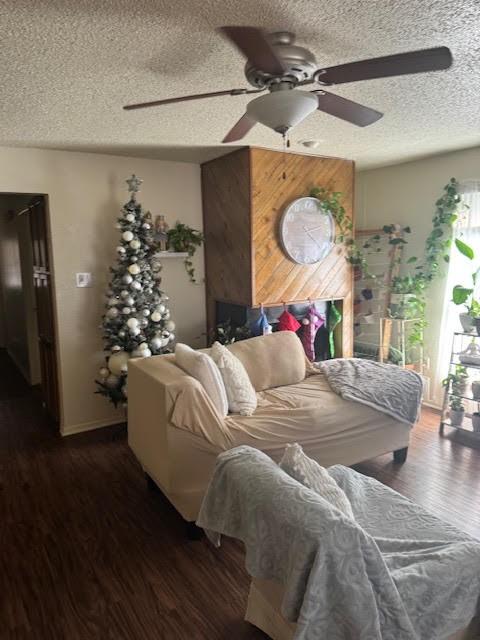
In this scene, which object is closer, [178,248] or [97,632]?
[97,632]

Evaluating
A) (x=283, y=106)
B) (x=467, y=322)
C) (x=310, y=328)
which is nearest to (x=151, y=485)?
(x=310, y=328)

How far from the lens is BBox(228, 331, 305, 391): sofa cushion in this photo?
11.1ft

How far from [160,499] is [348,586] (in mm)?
1906

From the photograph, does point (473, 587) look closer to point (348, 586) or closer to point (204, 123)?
point (348, 586)

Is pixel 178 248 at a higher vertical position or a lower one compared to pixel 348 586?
higher

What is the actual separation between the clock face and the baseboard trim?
2244mm

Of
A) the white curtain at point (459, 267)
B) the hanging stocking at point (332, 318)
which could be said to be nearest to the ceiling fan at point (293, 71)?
the white curtain at point (459, 267)

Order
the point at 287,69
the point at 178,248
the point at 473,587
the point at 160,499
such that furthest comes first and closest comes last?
the point at 178,248 < the point at 160,499 < the point at 287,69 < the point at 473,587

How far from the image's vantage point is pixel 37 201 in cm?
409

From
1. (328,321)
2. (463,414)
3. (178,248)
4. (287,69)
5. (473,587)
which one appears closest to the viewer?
(473,587)

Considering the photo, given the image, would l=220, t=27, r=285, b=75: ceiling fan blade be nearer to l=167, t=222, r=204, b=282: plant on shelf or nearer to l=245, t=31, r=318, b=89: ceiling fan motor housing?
l=245, t=31, r=318, b=89: ceiling fan motor housing

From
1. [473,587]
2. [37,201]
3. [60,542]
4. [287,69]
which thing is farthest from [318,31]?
[37,201]

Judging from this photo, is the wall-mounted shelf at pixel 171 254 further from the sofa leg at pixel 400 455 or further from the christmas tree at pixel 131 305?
the sofa leg at pixel 400 455

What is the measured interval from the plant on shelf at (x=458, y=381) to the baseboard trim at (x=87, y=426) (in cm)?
297
